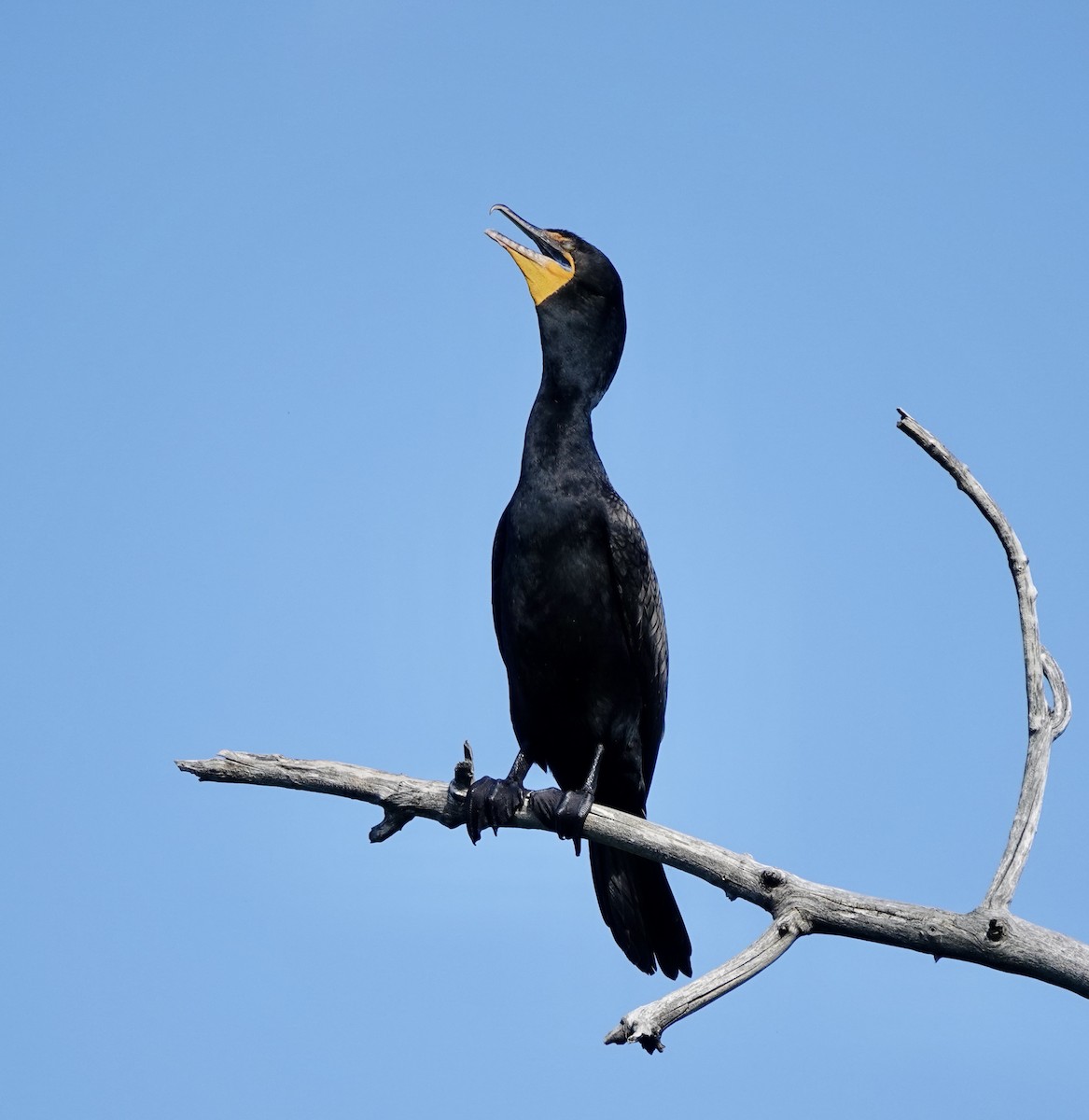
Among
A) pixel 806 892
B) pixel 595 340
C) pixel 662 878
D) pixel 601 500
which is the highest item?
pixel 595 340

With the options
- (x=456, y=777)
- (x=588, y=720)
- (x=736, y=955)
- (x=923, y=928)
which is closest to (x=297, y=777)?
(x=456, y=777)

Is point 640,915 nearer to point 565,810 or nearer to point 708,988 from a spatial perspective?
point 565,810

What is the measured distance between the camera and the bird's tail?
538 centimetres

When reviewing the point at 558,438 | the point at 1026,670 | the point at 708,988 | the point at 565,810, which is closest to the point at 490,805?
the point at 565,810

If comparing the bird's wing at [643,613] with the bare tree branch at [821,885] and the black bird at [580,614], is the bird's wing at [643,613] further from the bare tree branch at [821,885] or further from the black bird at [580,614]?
the bare tree branch at [821,885]

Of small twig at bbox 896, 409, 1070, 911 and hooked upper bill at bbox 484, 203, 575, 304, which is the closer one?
small twig at bbox 896, 409, 1070, 911

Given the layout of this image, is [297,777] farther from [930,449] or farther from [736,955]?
[930,449]

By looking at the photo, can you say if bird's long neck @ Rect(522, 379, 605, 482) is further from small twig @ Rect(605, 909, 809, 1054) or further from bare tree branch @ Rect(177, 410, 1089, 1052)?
small twig @ Rect(605, 909, 809, 1054)

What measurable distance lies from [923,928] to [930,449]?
148cm

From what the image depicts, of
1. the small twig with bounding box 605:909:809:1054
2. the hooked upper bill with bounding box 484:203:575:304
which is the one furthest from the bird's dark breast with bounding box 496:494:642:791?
the small twig with bounding box 605:909:809:1054

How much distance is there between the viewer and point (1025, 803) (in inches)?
175

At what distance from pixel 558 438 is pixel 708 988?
2160mm

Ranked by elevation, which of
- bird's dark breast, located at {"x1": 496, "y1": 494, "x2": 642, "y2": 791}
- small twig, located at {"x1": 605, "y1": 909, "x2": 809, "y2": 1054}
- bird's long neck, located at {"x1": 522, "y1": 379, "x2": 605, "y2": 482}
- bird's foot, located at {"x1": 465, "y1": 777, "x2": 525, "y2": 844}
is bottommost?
small twig, located at {"x1": 605, "y1": 909, "x2": 809, "y2": 1054}

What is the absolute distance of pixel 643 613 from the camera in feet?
17.3
